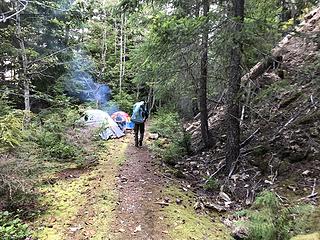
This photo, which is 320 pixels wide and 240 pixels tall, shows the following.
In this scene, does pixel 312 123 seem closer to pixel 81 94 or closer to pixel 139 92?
pixel 81 94

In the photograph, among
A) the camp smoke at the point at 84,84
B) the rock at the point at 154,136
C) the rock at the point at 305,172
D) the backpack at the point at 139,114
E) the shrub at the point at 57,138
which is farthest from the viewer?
the camp smoke at the point at 84,84

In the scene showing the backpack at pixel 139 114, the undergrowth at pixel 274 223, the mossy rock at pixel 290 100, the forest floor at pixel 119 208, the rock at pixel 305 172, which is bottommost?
the forest floor at pixel 119 208

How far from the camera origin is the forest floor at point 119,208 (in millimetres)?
5066

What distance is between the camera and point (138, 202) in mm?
6152

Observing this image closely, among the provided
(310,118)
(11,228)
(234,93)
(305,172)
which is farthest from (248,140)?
(11,228)

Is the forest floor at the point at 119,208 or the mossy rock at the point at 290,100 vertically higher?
the mossy rock at the point at 290,100

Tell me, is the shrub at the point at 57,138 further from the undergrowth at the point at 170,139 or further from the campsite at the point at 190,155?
the undergrowth at the point at 170,139

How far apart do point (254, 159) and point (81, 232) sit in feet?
15.8

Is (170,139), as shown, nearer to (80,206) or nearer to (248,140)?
(248,140)

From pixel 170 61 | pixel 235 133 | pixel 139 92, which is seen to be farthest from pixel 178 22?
pixel 139 92

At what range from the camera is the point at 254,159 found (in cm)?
802

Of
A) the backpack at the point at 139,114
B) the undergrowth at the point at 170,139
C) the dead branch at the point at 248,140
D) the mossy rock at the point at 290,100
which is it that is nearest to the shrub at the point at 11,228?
the undergrowth at the point at 170,139

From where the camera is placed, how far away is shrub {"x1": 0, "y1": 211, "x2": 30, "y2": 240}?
14.9ft

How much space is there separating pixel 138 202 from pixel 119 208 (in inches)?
17.8
